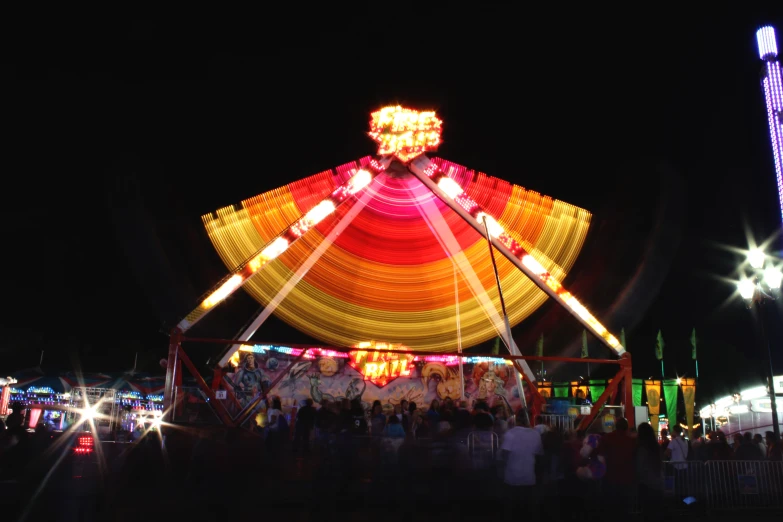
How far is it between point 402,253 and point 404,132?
13.1 ft

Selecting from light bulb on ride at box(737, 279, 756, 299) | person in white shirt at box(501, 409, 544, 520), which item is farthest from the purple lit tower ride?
person in white shirt at box(501, 409, 544, 520)

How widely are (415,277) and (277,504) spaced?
42.3ft

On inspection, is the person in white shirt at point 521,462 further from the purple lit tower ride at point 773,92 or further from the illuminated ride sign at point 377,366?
the purple lit tower ride at point 773,92

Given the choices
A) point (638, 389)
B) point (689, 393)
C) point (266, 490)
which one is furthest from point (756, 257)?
point (638, 389)

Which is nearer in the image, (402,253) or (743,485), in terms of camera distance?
(743,485)

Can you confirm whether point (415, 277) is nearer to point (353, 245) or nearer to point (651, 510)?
point (353, 245)

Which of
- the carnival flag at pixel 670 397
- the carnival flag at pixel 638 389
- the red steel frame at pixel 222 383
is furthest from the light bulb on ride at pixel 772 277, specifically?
the carnival flag at pixel 638 389

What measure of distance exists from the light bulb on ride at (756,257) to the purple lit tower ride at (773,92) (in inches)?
481

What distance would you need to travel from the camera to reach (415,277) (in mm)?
21281

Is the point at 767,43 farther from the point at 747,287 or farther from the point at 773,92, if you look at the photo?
the point at 747,287

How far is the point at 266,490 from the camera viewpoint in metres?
9.77

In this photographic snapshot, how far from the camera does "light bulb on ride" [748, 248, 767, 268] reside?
52.4 feet

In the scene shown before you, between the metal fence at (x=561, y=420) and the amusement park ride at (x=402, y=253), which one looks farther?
the amusement park ride at (x=402, y=253)

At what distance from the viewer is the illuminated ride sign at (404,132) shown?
19.6 meters
